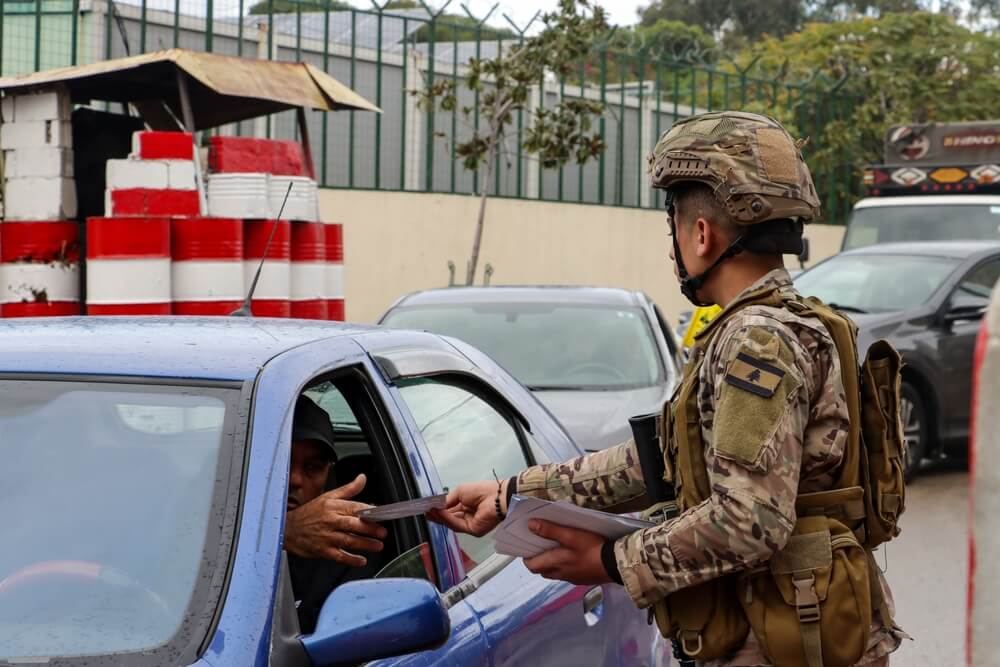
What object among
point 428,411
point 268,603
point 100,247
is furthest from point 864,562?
point 100,247

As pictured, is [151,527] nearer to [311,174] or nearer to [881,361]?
[881,361]

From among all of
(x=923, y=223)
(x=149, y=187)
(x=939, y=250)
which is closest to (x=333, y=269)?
(x=149, y=187)

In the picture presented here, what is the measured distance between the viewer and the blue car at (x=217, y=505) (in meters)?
2.39

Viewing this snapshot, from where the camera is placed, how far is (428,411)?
339 centimetres

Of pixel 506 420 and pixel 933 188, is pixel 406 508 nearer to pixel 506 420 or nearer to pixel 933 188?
pixel 506 420

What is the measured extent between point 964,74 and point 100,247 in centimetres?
2609

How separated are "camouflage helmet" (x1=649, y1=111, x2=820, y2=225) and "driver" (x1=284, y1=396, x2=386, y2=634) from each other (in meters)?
0.89

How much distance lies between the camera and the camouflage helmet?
8.52 ft

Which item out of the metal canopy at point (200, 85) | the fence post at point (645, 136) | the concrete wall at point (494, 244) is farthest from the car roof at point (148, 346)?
the fence post at point (645, 136)

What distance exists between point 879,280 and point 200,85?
5640 mm

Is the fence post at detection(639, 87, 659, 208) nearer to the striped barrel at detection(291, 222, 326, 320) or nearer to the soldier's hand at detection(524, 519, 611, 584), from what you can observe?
the striped barrel at detection(291, 222, 326, 320)

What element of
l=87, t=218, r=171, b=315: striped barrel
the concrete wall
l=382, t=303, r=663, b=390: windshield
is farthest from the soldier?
the concrete wall

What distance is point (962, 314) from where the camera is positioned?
11.1m

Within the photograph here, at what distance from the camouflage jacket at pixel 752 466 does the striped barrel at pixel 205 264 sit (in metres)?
5.91
